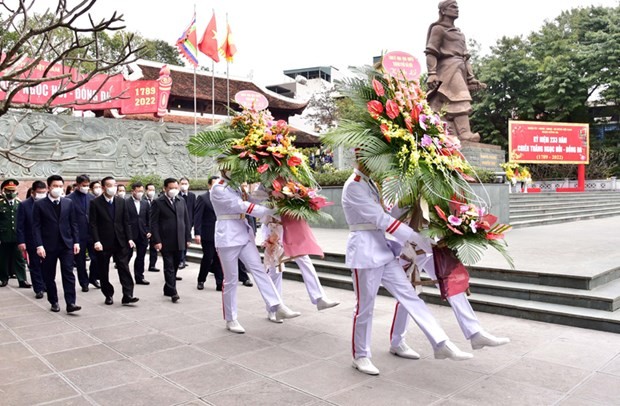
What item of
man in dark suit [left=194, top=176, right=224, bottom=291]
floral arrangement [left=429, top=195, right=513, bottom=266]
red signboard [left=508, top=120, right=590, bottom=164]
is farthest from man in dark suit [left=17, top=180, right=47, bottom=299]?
red signboard [left=508, top=120, right=590, bottom=164]

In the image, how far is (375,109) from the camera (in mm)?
3375

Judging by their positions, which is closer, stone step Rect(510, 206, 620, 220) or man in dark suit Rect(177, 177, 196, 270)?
man in dark suit Rect(177, 177, 196, 270)

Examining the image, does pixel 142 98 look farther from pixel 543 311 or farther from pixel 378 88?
pixel 543 311

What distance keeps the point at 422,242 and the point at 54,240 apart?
416cm

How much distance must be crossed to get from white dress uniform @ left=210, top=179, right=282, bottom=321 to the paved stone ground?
33 centimetres

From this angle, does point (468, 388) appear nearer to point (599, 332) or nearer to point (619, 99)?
point (599, 332)

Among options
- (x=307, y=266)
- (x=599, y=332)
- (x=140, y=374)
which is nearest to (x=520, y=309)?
(x=599, y=332)

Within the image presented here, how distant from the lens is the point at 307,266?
4551 millimetres

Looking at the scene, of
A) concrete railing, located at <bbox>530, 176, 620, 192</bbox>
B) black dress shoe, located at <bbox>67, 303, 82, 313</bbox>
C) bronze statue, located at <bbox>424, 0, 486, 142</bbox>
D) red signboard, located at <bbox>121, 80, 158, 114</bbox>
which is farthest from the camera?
concrete railing, located at <bbox>530, 176, 620, 192</bbox>

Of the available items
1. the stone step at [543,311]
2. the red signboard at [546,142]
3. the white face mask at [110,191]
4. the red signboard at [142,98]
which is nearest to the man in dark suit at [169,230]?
the white face mask at [110,191]

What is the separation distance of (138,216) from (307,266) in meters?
4.31

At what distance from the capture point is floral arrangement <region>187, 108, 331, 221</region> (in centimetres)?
442

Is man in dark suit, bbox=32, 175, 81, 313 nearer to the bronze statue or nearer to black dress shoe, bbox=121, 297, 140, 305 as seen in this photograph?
black dress shoe, bbox=121, 297, 140, 305

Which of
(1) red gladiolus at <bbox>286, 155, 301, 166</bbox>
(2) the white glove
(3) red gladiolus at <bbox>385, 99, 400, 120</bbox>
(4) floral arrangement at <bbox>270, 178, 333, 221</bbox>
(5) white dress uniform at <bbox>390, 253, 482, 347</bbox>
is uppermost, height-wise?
(3) red gladiolus at <bbox>385, 99, 400, 120</bbox>
